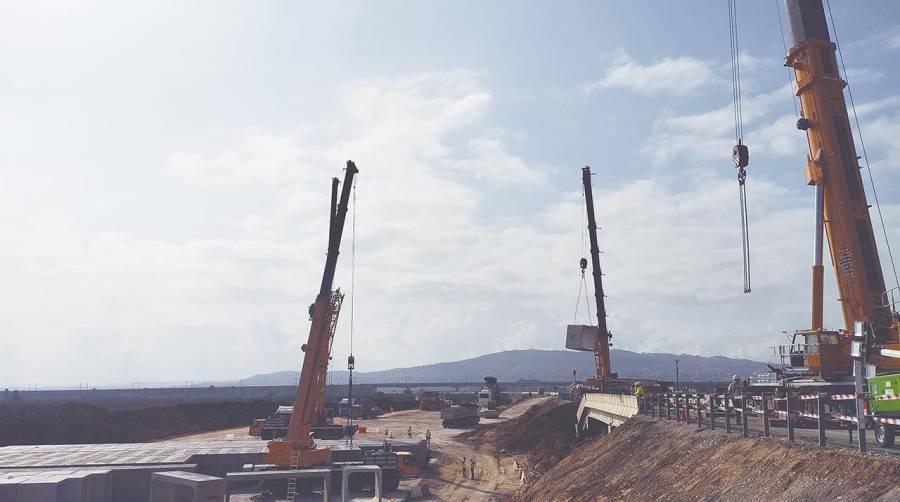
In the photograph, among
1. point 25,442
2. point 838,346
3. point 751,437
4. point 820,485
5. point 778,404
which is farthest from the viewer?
point 25,442

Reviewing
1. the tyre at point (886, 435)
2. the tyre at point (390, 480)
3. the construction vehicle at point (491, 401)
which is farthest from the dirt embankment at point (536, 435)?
the tyre at point (886, 435)

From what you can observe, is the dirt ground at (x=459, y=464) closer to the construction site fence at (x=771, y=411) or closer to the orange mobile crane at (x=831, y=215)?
the construction site fence at (x=771, y=411)

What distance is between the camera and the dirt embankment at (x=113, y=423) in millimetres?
81562

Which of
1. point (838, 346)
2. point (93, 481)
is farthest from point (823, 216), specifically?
point (93, 481)

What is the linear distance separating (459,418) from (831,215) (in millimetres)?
56439

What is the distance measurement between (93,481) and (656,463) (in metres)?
23.9

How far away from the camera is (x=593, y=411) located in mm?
50375

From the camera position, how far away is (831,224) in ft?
97.4

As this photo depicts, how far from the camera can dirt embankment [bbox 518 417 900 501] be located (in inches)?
554

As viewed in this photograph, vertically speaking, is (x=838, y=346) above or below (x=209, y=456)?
above

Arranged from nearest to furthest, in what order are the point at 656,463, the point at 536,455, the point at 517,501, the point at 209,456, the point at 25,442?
the point at 656,463, the point at 517,501, the point at 209,456, the point at 536,455, the point at 25,442

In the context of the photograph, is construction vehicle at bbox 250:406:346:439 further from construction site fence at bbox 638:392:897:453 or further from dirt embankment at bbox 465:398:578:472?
construction site fence at bbox 638:392:897:453

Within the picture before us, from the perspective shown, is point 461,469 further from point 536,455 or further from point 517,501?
point 517,501

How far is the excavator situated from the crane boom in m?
26.0
